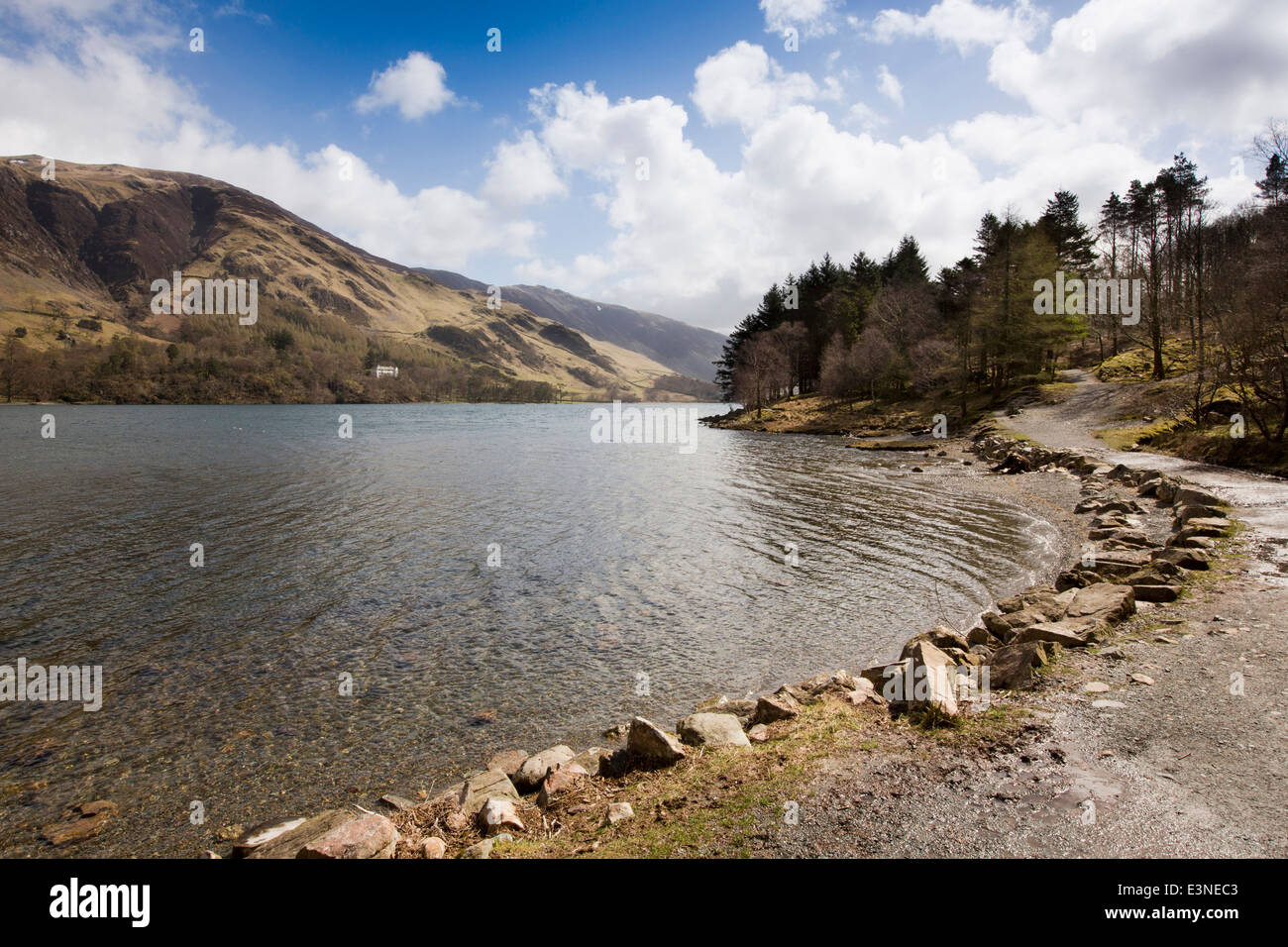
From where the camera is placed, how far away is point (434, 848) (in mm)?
6746

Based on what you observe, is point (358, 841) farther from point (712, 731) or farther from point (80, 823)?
point (80, 823)

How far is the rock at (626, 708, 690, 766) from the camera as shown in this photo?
8.76m

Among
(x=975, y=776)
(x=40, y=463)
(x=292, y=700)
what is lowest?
(x=292, y=700)

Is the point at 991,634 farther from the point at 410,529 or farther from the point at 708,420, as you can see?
the point at 708,420

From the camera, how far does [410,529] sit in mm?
27828

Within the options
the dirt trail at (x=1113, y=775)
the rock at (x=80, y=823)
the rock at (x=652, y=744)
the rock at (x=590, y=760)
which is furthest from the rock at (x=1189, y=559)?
the rock at (x=80, y=823)

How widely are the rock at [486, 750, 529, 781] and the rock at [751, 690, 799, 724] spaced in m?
4.12

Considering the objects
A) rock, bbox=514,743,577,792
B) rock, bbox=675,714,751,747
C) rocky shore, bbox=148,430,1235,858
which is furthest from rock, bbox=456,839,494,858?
rock, bbox=675,714,751,747

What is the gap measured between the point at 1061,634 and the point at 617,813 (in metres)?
9.23

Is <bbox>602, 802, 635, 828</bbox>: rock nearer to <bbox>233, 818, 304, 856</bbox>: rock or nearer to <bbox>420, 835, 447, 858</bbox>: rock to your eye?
<bbox>420, 835, 447, 858</bbox>: rock

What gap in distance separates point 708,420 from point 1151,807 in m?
123

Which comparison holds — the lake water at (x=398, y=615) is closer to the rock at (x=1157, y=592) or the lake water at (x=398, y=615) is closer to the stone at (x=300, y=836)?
the stone at (x=300, y=836)

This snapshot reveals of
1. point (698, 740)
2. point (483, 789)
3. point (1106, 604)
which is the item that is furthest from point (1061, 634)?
point (483, 789)

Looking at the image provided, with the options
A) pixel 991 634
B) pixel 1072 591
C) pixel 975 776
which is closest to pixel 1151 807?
pixel 975 776
